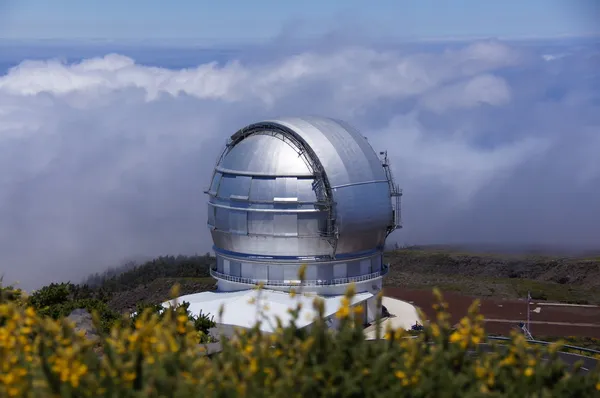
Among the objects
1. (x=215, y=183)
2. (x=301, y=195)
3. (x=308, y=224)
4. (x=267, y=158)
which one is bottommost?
(x=308, y=224)

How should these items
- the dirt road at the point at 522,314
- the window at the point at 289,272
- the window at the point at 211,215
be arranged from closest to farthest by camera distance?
the window at the point at 289,272 → the window at the point at 211,215 → the dirt road at the point at 522,314

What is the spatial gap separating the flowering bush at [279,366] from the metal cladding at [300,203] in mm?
20079

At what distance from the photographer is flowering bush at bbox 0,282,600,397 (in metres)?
12.9

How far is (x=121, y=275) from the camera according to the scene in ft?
238

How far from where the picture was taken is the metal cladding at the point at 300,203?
3553 cm

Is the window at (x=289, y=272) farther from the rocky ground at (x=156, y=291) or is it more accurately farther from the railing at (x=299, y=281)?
the rocky ground at (x=156, y=291)

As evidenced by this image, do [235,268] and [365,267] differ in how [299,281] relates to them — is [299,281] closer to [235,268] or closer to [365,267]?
[235,268]

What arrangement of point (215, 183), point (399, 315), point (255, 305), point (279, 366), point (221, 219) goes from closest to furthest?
point (279, 366) → point (255, 305) → point (221, 219) → point (215, 183) → point (399, 315)

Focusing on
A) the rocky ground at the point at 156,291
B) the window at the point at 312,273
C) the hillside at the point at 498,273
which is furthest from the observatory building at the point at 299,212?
the rocky ground at the point at 156,291

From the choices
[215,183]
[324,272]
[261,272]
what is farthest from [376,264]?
[215,183]

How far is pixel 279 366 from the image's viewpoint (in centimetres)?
1352

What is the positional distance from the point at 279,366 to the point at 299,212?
21858 mm

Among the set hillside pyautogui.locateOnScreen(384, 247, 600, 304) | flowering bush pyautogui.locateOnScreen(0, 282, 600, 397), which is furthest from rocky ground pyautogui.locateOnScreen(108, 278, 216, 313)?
flowering bush pyautogui.locateOnScreen(0, 282, 600, 397)

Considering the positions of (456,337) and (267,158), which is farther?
(267,158)
